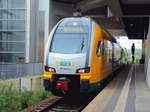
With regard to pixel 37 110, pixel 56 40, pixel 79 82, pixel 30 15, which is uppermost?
pixel 30 15

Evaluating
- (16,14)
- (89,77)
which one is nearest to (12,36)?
(16,14)

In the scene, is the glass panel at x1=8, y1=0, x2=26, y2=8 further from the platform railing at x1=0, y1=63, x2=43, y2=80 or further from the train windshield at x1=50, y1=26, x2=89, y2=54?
the train windshield at x1=50, y1=26, x2=89, y2=54

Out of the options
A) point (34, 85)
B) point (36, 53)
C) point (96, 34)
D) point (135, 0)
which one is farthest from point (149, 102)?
point (36, 53)

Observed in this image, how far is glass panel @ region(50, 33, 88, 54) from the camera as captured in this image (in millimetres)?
12367

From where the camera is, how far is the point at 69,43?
12609 mm

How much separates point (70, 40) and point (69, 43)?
0.13 m

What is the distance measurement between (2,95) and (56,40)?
276 cm

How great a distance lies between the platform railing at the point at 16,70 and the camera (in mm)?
19375

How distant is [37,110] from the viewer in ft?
38.4

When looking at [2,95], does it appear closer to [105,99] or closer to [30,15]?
[105,99]

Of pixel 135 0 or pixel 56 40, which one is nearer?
pixel 56 40

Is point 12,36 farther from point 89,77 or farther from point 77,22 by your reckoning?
point 89,77

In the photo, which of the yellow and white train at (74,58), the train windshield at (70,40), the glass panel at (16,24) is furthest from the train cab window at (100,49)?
the glass panel at (16,24)

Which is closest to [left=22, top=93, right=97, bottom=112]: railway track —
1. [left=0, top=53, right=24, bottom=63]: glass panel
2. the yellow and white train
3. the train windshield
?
the yellow and white train
